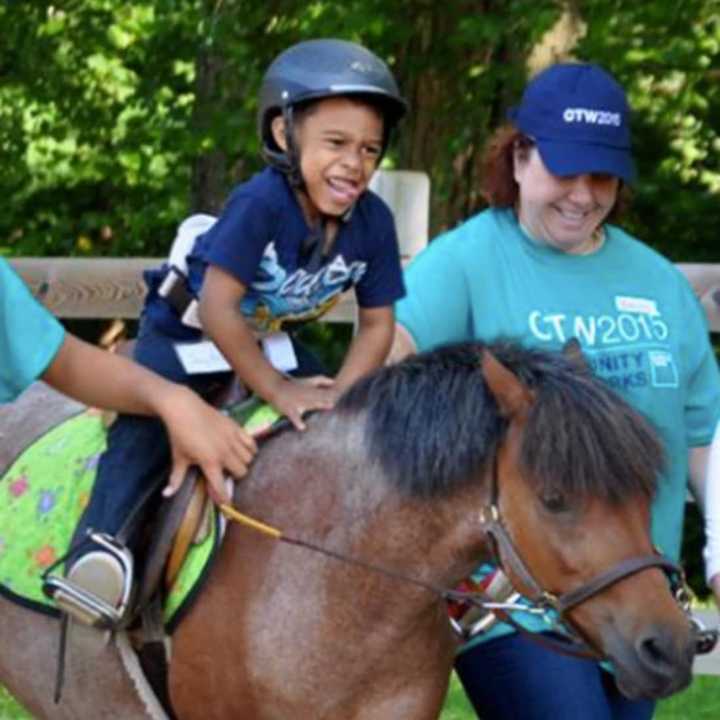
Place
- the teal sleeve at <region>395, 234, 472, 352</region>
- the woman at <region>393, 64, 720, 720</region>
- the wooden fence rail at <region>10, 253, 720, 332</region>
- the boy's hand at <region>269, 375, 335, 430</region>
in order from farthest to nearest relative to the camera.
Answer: the wooden fence rail at <region>10, 253, 720, 332</region>
the teal sleeve at <region>395, 234, 472, 352</region>
the woman at <region>393, 64, 720, 720</region>
the boy's hand at <region>269, 375, 335, 430</region>

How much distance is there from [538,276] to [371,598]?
0.85 meters

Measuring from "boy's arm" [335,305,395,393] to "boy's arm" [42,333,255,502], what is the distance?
0.39 metres

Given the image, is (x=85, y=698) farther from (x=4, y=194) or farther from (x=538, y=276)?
(x=4, y=194)

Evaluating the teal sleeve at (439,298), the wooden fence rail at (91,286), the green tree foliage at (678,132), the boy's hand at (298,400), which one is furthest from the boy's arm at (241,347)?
the green tree foliage at (678,132)

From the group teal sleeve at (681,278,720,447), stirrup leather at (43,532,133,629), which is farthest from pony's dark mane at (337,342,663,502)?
teal sleeve at (681,278,720,447)

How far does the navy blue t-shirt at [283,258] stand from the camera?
4629mm

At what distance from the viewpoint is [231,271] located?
4613 millimetres

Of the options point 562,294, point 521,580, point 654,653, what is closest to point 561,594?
point 521,580

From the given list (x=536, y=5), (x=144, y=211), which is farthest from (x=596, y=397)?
(x=144, y=211)

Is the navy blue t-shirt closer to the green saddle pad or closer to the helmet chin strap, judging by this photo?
the helmet chin strap

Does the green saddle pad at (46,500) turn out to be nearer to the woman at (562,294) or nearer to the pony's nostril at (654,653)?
the woman at (562,294)

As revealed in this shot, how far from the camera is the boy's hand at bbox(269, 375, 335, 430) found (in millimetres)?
4617

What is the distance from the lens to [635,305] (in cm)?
486

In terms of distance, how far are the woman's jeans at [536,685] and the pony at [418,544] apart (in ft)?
0.79
